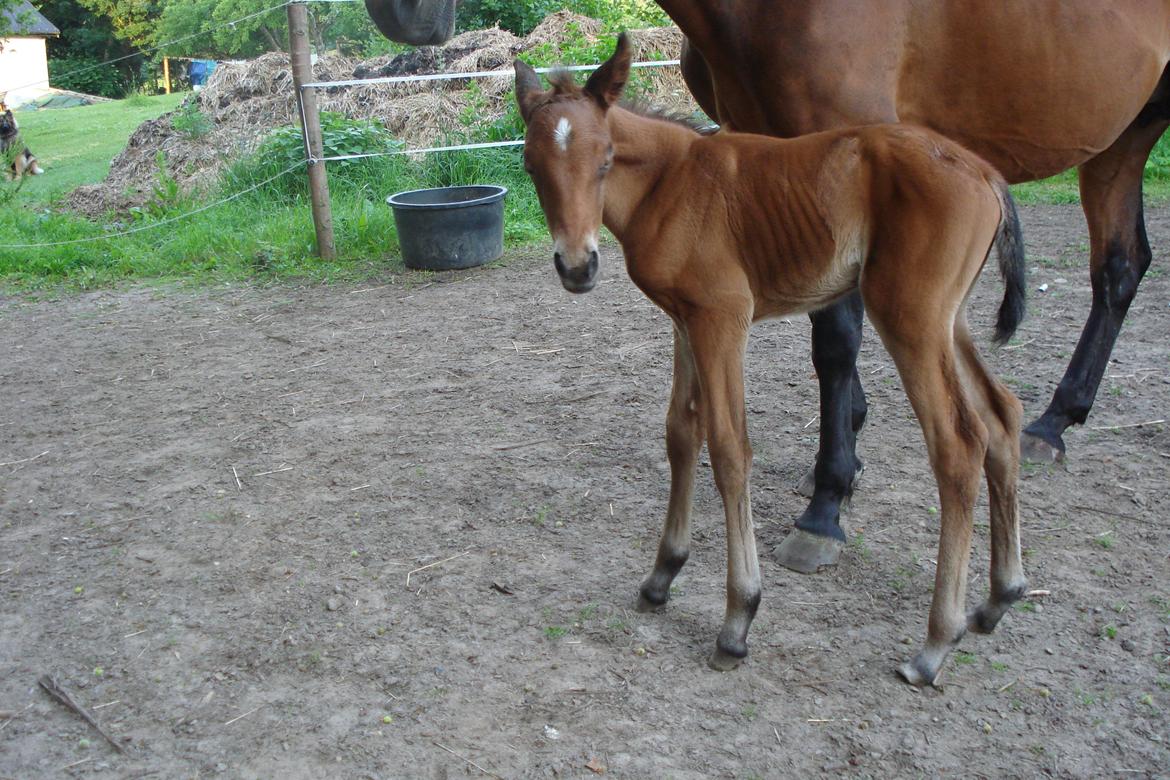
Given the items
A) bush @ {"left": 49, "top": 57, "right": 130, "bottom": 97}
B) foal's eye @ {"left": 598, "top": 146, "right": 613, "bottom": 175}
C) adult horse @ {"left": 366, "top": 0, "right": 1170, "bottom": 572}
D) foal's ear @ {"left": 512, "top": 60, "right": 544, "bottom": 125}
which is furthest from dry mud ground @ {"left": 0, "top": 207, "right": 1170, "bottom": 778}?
bush @ {"left": 49, "top": 57, "right": 130, "bottom": 97}

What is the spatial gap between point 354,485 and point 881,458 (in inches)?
82.9

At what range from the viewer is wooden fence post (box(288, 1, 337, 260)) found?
7.01 m

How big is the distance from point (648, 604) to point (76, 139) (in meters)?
17.6

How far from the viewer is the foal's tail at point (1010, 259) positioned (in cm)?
256

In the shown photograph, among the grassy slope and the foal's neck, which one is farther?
the grassy slope

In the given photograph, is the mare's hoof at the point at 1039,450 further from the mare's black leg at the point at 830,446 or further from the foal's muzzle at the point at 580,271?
the foal's muzzle at the point at 580,271

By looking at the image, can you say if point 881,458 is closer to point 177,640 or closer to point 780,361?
point 780,361

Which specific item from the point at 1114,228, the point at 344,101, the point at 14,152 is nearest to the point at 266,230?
the point at 344,101

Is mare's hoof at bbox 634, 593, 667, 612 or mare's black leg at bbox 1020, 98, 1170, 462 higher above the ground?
mare's black leg at bbox 1020, 98, 1170, 462

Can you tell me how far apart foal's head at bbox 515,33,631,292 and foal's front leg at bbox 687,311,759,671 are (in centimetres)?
37

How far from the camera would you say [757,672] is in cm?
267

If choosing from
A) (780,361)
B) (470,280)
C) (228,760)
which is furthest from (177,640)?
(470,280)

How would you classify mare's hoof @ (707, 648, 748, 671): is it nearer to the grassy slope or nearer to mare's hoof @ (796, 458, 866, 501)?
mare's hoof @ (796, 458, 866, 501)

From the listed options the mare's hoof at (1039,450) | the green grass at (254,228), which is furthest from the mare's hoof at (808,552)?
the green grass at (254,228)
